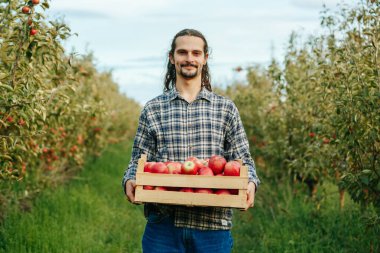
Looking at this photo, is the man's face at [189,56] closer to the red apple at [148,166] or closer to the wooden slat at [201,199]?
the red apple at [148,166]

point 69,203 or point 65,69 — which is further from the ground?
point 65,69

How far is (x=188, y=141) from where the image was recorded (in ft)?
11.1

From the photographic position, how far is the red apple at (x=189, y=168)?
308cm

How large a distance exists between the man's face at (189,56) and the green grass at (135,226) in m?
2.14

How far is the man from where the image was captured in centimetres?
324

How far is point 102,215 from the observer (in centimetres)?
728

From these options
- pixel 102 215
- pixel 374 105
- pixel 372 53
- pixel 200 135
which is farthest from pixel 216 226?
pixel 102 215

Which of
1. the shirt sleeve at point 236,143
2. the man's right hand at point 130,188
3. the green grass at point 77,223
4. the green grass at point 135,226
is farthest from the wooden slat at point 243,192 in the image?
the green grass at point 77,223

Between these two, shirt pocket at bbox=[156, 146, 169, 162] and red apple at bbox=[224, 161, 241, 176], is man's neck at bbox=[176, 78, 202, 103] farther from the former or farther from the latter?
red apple at bbox=[224, 161, 241, 176]

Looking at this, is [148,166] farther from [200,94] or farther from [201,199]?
[200,94]

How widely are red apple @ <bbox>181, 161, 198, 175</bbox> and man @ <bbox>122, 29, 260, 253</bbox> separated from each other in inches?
9.8

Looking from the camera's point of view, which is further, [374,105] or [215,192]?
[374,105]

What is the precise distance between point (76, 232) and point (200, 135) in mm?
3266

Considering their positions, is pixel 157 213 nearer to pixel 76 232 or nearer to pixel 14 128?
pixel 14 128
